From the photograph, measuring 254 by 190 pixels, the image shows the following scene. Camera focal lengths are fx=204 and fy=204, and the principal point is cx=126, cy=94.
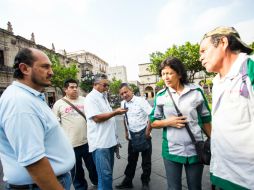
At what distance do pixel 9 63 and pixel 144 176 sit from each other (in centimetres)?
2581

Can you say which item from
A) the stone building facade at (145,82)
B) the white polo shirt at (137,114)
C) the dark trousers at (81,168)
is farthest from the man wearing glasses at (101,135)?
the stone building facade at (145,82)

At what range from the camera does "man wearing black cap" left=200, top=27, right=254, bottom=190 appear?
143 centimetres

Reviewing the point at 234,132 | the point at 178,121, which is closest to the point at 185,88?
the point at 178,121

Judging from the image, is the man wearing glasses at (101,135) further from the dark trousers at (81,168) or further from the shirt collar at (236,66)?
the shirt collar at (236,66)

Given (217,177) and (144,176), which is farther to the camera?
(144,176)

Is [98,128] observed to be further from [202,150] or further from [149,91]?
[149,91]

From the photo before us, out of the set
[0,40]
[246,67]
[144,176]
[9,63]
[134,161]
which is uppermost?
[0,40]

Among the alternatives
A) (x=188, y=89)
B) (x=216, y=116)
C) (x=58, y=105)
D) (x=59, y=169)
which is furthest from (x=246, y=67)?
(x=58, y=105)

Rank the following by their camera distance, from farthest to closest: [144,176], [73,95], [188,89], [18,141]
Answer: [73,95] < [144,176] < [188,89] < [18,141]

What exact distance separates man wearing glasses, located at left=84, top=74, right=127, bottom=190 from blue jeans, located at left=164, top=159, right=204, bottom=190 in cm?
115

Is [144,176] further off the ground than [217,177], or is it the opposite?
[217,177]

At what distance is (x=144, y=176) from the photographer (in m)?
3.88

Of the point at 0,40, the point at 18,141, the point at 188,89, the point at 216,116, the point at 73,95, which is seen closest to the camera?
the point at 18,141

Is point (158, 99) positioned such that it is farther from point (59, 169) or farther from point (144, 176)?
point (144, 176)
